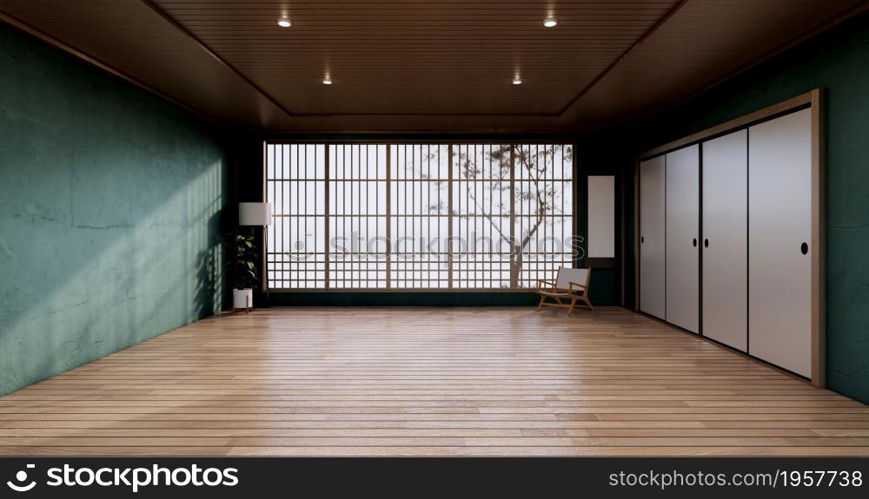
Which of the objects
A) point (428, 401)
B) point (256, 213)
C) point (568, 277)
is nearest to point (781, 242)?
point (428, 401)

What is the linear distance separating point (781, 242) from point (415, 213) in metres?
4.89

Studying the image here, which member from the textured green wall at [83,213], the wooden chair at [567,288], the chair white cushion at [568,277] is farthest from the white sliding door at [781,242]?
the textured green wall at [83,213]

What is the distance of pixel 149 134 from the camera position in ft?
17.2

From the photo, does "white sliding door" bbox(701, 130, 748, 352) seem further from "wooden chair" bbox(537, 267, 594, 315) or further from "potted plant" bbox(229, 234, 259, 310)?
"potted plant" bbox(229, 234, 259, 310)

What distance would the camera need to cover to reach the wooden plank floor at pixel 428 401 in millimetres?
2617

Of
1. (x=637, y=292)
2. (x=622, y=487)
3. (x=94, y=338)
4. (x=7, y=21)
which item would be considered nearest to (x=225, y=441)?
(x=622, y=487)

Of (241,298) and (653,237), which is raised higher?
(653,237)

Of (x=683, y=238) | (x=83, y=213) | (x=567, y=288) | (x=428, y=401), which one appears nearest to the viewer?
(x=428, y=401)

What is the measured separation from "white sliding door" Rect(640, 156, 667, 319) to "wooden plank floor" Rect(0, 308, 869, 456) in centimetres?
128

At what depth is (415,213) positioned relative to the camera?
7777 millimetres

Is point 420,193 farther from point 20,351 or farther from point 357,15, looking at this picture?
point 20,351

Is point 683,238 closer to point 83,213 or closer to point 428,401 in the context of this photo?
point 428,401

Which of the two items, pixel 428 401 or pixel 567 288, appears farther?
pixel 567 288

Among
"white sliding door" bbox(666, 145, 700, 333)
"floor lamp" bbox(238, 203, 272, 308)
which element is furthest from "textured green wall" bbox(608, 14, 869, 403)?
"floor lamp" bbox(238, 203, 272, 308)
